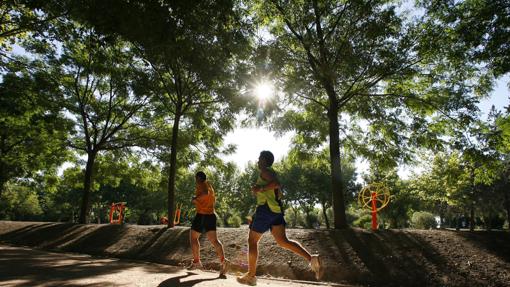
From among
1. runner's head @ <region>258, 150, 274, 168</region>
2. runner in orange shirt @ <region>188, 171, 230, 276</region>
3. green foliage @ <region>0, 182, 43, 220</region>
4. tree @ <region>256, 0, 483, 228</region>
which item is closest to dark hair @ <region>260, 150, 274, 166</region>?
runner's head @ <region>258, 150, 274, 168</region>

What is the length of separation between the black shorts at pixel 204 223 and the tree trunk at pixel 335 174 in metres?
5.25

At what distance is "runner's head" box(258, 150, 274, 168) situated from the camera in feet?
17.3

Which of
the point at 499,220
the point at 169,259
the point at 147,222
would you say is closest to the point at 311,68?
the point at 169,259

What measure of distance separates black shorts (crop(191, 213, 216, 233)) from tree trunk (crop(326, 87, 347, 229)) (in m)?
5.25

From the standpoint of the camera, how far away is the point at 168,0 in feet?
22.8

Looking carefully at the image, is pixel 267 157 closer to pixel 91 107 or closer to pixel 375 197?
pixel 375 197

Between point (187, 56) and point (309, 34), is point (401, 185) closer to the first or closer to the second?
point (309, 34)

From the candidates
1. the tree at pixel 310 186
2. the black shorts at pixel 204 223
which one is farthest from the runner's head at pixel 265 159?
the tree at pixel 310 186

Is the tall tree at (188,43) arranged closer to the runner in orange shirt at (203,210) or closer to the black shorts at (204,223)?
the runner in orange shirt at (203,210)

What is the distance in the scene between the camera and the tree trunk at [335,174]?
11.1 metres

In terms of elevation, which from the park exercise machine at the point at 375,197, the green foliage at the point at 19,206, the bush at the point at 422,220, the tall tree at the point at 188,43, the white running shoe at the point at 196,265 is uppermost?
the tall tree at the point at 188,43

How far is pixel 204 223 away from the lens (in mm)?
6930

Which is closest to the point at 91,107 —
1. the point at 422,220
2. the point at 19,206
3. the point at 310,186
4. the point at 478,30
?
the point at 478,30

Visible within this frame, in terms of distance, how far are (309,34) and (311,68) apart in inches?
44.3
